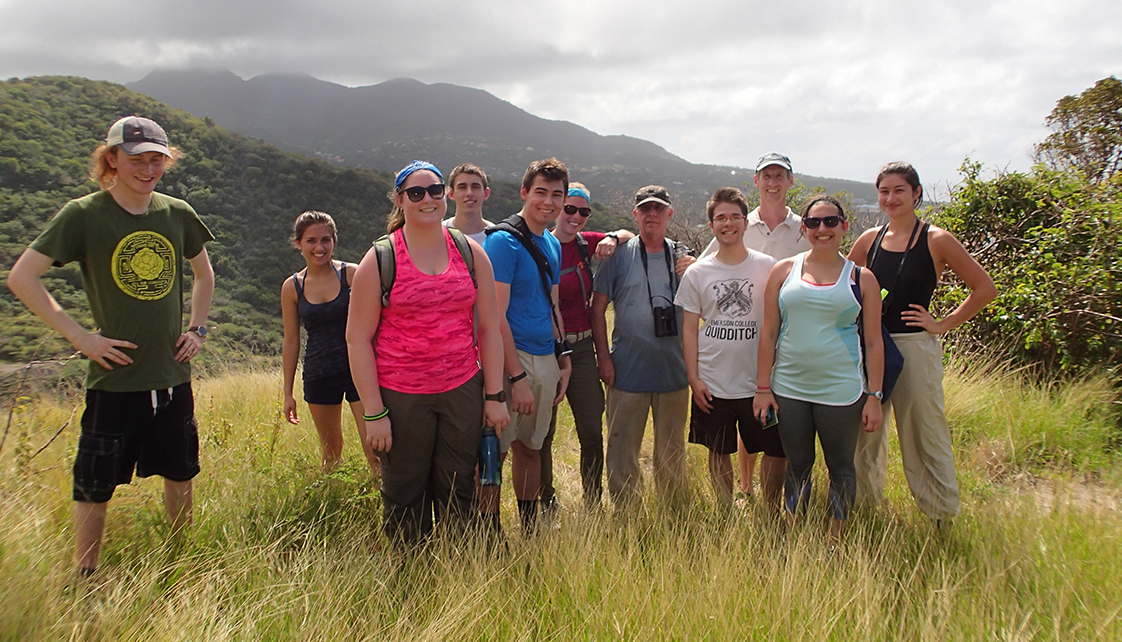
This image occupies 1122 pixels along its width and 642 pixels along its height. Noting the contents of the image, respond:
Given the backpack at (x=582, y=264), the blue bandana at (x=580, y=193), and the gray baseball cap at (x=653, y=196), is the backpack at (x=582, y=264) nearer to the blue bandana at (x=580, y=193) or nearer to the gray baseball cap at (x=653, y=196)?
the blue bandana at (x=580, y=193)

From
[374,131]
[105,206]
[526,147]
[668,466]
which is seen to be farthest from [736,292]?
[374,131]

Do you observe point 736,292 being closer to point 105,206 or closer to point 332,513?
point 332,513

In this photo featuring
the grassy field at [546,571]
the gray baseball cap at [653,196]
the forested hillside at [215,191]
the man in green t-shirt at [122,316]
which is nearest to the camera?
the grassy field at [546,571]

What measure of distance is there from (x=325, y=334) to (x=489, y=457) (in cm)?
171

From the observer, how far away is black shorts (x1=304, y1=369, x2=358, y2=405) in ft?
13.0

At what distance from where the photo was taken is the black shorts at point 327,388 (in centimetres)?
396

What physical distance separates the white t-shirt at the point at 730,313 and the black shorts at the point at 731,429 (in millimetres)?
84

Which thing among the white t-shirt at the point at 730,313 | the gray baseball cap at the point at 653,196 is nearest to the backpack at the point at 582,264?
the gray baseball cap at the point at 653,196

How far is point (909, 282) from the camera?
3.18 metres

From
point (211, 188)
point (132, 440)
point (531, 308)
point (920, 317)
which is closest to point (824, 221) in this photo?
point (920, 317)

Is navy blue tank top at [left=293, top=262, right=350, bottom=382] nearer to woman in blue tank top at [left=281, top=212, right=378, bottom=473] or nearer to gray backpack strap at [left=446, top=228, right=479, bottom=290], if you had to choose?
woman in blue tank top at [left=281, top=212, right=378, bottom=473]

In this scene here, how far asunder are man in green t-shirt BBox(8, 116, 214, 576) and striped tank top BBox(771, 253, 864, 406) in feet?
9.81

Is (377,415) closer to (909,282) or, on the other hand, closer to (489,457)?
(489,457)

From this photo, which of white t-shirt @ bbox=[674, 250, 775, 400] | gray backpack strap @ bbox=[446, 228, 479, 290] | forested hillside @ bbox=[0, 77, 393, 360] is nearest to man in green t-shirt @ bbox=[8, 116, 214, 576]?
gray backpack strap @ bbox=[446, 228, 479, 290]
